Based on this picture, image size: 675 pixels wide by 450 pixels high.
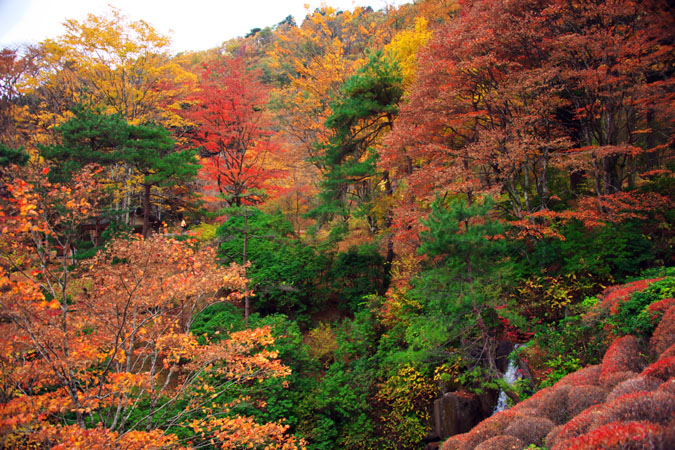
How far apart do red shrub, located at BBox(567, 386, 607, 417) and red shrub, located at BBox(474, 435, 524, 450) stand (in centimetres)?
98

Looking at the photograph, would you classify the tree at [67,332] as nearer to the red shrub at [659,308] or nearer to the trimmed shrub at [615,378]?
the trimmed shrub at [615,378]

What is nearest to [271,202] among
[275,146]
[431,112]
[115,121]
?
[275,146]

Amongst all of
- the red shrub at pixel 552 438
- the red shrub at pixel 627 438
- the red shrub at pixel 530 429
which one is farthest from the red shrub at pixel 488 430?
the red shrub at pixel 627 438

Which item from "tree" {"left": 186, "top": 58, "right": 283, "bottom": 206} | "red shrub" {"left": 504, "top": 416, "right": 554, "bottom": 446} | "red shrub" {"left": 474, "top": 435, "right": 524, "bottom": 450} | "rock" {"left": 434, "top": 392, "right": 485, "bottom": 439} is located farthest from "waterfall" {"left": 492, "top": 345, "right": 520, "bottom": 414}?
"tree" {"left": 186, "top": 58, "right": 283, "bottom": 206}

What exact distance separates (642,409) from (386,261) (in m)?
11.9

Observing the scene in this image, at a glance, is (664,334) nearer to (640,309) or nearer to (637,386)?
(640,309)

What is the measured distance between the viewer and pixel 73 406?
17.7 ft

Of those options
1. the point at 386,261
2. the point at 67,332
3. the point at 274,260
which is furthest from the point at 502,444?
the point at 274,260

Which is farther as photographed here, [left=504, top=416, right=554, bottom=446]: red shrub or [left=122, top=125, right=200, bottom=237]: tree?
[left=122, top=125, right=200, bottom=237]: tree

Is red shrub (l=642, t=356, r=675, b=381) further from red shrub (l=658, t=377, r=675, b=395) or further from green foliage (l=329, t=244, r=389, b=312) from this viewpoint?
green foliage (l=329, t=244, r=389, b=312)

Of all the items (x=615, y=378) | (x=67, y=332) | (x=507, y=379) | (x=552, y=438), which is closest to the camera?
(x=552, y=438)

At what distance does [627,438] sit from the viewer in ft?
9.45

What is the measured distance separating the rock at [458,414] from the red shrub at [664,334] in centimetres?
459

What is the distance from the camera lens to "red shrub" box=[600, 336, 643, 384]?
5.76 m
